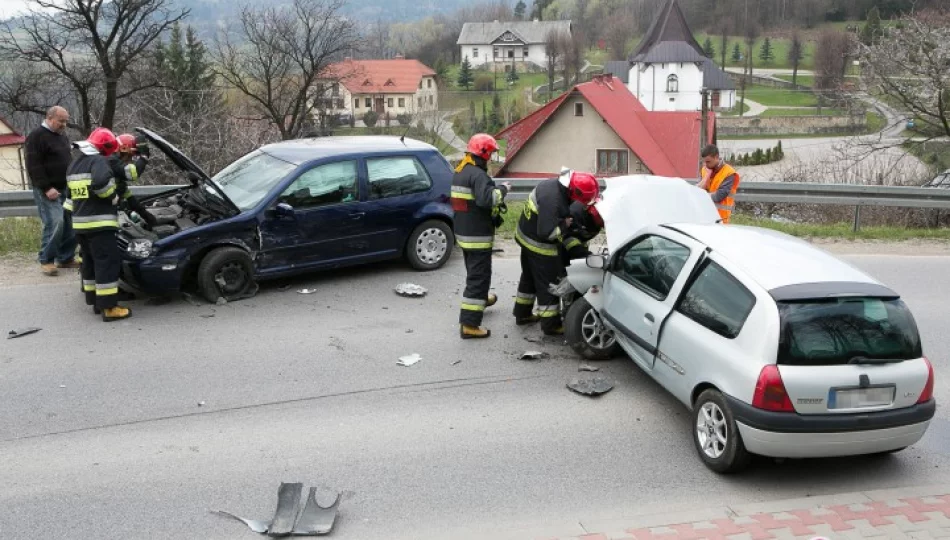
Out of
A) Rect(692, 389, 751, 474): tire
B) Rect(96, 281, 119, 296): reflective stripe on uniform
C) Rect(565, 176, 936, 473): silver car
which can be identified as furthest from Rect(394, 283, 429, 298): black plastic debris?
Rect(692, 389, 751, 474): tire

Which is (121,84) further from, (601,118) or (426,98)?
(426,98)

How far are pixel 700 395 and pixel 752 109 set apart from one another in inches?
3516

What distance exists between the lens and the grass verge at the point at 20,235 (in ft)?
35.1

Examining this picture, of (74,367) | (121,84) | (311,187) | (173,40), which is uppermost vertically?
(173,40)

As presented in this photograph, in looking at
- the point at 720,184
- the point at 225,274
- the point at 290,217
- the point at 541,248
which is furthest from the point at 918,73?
the point at 225,274

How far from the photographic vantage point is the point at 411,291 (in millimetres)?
9266

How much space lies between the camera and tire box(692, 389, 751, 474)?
206 inches

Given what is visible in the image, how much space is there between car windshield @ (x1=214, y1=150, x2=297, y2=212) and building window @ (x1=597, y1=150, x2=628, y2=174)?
35017 mm

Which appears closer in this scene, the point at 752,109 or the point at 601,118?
the point at 601,118

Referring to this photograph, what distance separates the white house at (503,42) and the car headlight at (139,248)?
131m

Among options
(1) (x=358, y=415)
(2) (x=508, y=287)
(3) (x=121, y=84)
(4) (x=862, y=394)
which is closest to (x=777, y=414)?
(4) (x=862, y=394)

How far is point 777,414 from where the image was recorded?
4969 mm

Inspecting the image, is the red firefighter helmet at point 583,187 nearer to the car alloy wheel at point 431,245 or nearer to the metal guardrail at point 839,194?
the car alloy wheel at point 431,245

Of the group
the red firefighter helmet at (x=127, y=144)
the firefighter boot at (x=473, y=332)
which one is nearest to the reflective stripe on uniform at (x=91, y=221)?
the red firefighter helmet at (x=127, y=144)
